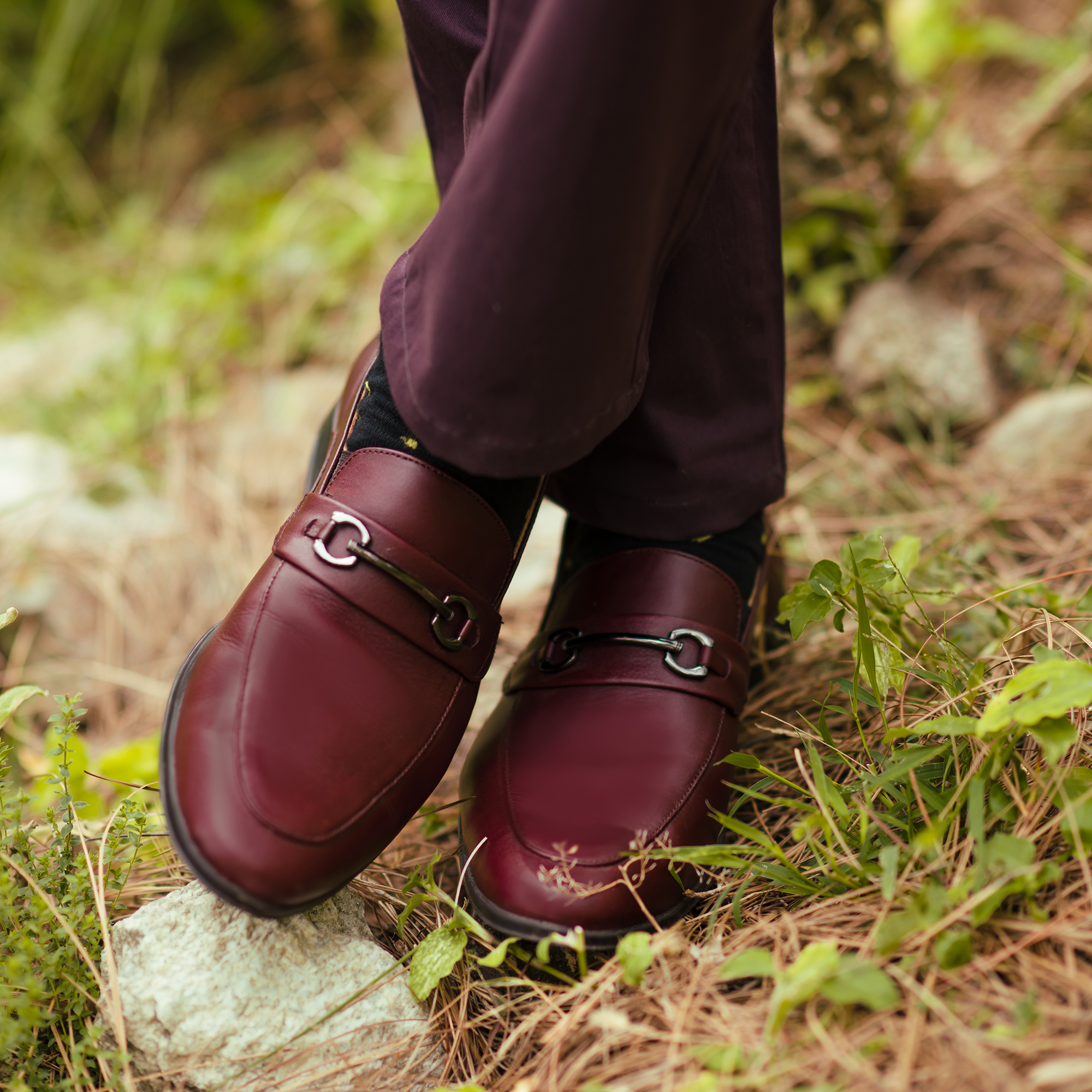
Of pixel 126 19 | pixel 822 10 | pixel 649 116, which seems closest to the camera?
pixel 649 116

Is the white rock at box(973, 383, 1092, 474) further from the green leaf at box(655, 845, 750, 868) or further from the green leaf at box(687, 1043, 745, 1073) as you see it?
the green leaf at box(687, 1043, 745, 1073)

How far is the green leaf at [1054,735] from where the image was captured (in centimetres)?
64

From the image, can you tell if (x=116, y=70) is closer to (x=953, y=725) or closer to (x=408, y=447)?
(x=408, y=447)

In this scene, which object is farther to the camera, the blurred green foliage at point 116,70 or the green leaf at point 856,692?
the blurred green foliage at point 116,70

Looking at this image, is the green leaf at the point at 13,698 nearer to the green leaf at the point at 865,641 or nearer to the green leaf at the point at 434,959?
the green leaf at the point at 434,959

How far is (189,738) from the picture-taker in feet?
2.48

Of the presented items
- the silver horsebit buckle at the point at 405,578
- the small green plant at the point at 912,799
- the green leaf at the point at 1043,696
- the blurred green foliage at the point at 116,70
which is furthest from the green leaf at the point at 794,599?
the blurred green foliage at the point at 116,70

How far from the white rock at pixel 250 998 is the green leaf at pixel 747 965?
0.31 meters

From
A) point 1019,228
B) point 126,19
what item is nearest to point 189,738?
point 1019,228

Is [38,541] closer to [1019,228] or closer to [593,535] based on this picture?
[593,535]

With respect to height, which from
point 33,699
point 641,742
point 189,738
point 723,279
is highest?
point 723,279

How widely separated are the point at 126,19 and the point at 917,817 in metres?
3.80

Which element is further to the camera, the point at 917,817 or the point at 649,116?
the point at 917,817

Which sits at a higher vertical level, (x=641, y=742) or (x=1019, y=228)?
(x=1019, y=228)
